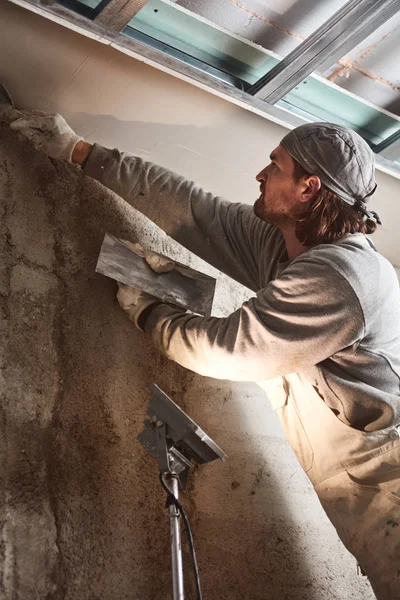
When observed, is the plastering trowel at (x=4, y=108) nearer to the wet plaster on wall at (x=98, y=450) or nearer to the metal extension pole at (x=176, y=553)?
the wet plaster on wall at (x=98, y=450)

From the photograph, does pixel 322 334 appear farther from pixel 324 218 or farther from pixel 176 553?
pixel 176 553

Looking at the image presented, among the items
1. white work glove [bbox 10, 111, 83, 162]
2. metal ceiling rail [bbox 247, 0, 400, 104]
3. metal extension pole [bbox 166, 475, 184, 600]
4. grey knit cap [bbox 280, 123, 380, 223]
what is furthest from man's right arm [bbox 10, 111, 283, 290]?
metal extension pole [bbox 166, 475, 184, 600]

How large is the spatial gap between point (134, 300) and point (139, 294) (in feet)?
0.08

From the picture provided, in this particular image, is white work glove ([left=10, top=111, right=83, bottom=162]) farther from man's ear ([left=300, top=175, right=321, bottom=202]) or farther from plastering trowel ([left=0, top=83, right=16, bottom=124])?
man's ear ([left=300, top=175, right=321, bottom=202])

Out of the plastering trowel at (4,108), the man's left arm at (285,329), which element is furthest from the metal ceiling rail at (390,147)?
the plastering trowel at (4,108)

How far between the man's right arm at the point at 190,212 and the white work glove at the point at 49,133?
48 millimetres

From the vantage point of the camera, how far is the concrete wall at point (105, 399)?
157 centimetres

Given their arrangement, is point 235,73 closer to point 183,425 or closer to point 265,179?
point 265,179

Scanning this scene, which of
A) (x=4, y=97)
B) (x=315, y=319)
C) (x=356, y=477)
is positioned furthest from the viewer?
(x=4, y=97)

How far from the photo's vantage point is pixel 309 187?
1849 mm

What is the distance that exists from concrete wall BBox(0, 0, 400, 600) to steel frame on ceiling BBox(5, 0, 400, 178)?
70mm

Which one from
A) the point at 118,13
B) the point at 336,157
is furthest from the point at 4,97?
the point at 336,157

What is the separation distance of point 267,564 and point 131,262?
3.30 feet

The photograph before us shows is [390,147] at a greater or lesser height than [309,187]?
greater
